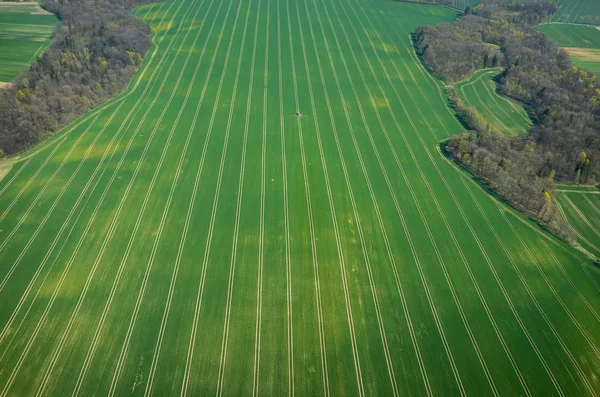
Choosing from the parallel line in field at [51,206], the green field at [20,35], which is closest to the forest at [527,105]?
the parallel line in field at [51,206]

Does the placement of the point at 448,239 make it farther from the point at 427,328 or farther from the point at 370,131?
the point at 370,131

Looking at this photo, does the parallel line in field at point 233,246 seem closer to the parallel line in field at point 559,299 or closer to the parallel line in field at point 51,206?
the parallel line in field at point 51,206

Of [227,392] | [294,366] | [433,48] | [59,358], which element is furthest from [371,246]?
[433,48]

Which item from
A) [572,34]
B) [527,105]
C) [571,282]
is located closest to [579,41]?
[572,34]

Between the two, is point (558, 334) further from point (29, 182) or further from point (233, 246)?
point (29, 182)

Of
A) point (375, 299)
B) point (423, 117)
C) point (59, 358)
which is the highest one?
point (423, 117)

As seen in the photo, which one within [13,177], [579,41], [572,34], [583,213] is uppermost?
[572,34]

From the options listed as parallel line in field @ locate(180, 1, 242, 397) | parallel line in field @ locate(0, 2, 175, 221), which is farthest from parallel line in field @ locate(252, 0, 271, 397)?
parallel line in field @ locate(0, 2, 175, 221)
